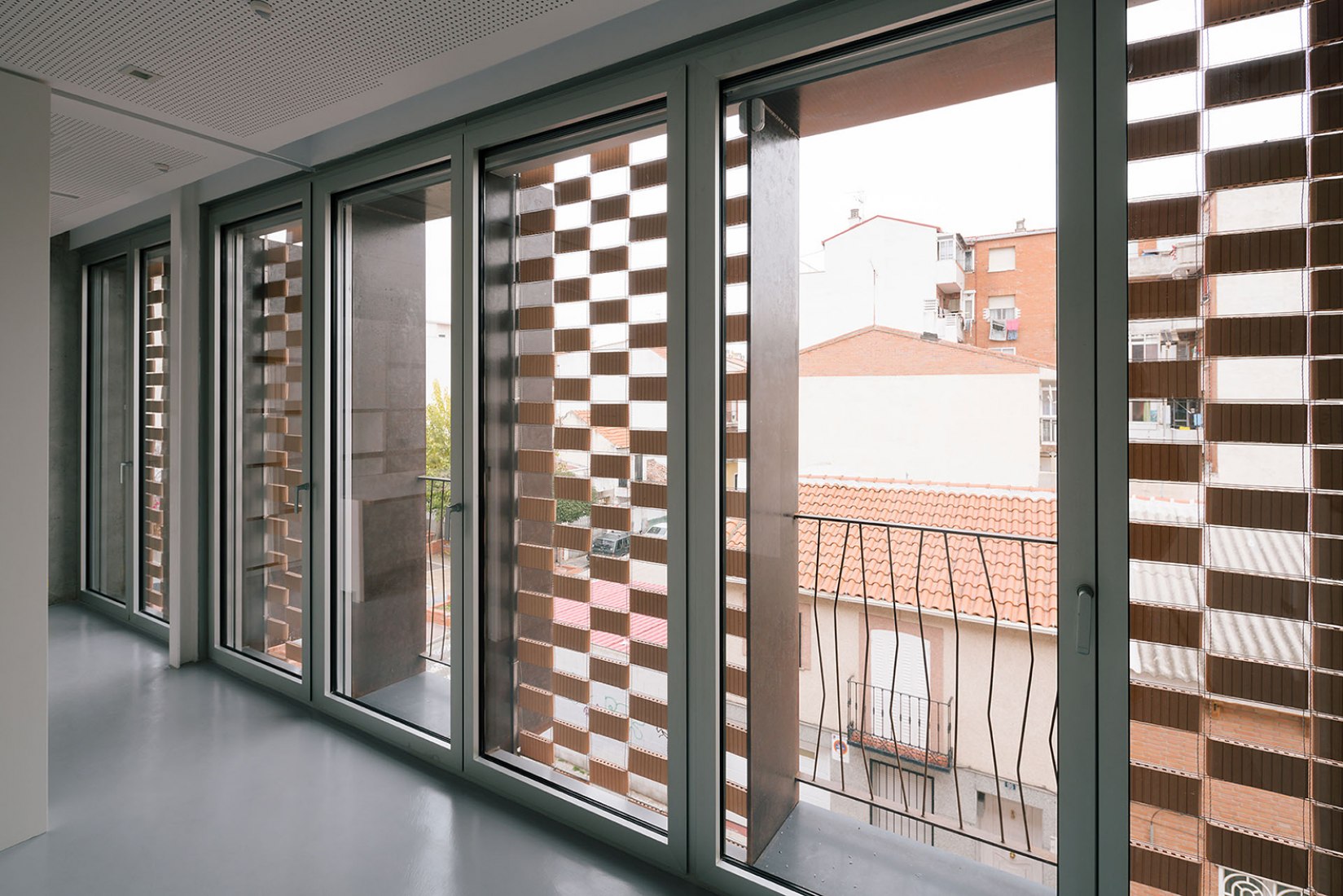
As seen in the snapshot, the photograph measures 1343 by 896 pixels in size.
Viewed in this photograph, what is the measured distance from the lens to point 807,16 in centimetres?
181

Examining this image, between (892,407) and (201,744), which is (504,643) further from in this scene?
(892,407)

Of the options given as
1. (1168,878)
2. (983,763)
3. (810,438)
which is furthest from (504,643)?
(1168,878)

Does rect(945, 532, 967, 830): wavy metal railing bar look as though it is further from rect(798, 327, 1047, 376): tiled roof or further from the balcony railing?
rect(798, 327, 1047, 376): tiled roof

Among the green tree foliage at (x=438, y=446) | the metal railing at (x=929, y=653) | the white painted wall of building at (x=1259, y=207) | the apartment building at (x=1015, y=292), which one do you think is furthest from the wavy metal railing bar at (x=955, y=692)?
the green tree foliage at (x=438, y=446)

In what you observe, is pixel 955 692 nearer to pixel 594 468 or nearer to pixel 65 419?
pixel 594 468

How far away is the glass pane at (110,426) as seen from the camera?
4492 millimetres

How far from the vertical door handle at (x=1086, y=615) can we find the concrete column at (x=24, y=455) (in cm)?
301

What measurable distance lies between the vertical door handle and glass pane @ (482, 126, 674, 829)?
43.4 inches

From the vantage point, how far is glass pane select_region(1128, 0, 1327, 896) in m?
1.35

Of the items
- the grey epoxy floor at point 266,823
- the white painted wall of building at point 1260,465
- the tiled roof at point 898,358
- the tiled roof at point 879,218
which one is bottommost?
the grey epoxy floor at point 266,823

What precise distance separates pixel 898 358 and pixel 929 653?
854 mm

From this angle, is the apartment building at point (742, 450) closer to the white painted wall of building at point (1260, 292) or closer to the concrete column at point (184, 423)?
the white painted wall of building at point (1260, 292)

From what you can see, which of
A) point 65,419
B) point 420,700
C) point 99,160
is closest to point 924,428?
point 420,700

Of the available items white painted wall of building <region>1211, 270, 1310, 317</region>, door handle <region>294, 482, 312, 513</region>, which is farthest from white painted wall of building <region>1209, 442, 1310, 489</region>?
door handle <region>294, 482, 312, 513</region>
